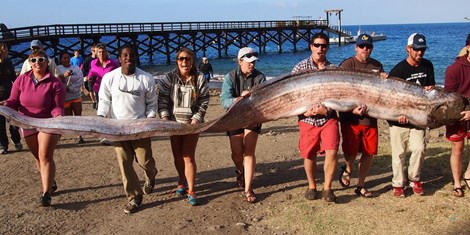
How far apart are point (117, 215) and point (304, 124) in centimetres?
252

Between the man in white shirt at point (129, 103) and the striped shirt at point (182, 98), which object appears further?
the striped shirt at point (182, 98)

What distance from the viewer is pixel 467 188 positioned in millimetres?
5797

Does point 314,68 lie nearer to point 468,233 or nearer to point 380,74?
point 380,74

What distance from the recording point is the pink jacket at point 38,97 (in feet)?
18.3

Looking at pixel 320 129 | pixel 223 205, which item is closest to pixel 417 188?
pixel 320 129

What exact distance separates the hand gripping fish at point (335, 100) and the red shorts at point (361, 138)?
515 millimetres

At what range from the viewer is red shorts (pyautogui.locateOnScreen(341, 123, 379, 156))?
18.4ft

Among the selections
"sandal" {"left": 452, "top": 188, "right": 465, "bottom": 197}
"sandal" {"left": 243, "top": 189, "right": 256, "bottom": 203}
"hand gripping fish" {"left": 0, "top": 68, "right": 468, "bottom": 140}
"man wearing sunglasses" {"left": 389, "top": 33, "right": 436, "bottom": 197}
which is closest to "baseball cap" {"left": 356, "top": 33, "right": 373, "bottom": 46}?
"man wearing sunglasses" {"left": 389, "top": 33, "right": 436, "bottom": 197}

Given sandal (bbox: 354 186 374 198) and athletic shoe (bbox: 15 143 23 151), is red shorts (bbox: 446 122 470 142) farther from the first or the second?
athletic shoe (bbox: 15 143 23 151)

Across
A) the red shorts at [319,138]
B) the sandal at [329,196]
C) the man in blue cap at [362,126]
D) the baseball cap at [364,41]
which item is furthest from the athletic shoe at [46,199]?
the baseball cap at [364,41]

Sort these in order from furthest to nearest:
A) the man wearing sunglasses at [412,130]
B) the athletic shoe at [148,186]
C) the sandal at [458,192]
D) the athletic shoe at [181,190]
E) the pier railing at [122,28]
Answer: the pier railing at [122,28]
the athletic shoe at [181,190]
the athletic shoe at [148,186]
the sandal at [458,192]
the man wearing sunglasses at [412,130]

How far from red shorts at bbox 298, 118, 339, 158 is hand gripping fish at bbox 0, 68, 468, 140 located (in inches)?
13.6

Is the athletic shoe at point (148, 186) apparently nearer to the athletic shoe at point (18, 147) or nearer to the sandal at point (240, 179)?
the sandal at point (240, 179)

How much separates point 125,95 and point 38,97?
3.87ft
